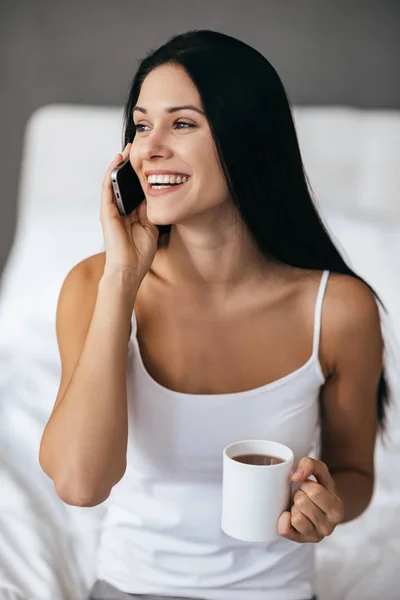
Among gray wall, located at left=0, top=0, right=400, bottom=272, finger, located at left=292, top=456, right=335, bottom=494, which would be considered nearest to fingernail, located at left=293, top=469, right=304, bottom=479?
finger, located at left=292, top=456, right=335, bottom=494

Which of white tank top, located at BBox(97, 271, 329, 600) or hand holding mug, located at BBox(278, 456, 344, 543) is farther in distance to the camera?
white tank top, located at BBox(97, 271, 329, 600)

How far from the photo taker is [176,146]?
0.74 meters

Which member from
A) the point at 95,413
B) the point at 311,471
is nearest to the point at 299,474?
the point at 311,471

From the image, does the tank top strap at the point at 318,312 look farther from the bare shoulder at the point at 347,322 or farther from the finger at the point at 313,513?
the finger at the point at 313,513

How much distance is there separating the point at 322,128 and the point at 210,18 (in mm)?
→ 355

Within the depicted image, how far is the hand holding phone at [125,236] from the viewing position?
79 cm

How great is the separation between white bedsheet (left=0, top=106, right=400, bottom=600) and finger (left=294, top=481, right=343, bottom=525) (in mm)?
414

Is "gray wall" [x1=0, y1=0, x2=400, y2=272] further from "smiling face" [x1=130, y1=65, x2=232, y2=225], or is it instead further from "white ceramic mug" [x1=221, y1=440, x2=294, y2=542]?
"white ceramic mug" [x1=221, y1=440, x2=294, y2=542]

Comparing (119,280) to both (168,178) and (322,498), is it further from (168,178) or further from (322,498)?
(322,498)

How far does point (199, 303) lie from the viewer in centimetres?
90

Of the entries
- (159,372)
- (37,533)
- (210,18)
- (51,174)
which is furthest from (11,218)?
(159,372)

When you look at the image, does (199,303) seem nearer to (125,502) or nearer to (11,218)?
(125,502)

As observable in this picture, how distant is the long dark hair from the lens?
72 centimetres

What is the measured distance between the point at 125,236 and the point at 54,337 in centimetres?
86
